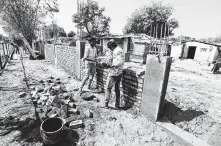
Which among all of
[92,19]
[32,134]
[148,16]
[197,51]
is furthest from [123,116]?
[92,19]

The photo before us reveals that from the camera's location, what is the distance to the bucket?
89.8 inches

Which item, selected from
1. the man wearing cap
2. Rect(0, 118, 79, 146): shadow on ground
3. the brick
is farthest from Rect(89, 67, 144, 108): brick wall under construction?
Rect(0, 118, 79, 146): shadow on ground

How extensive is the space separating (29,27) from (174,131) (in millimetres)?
23498

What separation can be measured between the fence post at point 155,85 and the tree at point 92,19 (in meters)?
29.0

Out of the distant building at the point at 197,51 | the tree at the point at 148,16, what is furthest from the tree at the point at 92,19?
the distant building at the point at 197,51

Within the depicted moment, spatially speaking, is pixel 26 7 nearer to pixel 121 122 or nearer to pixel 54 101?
pixel 54 101

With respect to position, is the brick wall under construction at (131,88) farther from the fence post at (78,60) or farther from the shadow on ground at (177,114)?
the fence post at (78,60)

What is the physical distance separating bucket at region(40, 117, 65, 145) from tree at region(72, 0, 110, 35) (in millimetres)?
29200

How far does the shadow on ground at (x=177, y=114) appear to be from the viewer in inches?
128

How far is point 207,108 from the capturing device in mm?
4137

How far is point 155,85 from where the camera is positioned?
296 cm

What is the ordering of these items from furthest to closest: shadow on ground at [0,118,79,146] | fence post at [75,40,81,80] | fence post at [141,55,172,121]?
1. fence post at [75,40,81,80]
2. fence post at [141,55,172,121]
3. shadow on ground at [0,118,79,146]

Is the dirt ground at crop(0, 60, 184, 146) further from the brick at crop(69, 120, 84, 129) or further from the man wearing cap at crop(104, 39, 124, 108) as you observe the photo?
the man wearing cap at crop(104, 39, 124, 108)

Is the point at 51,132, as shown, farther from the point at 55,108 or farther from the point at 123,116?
the point at 123,116
